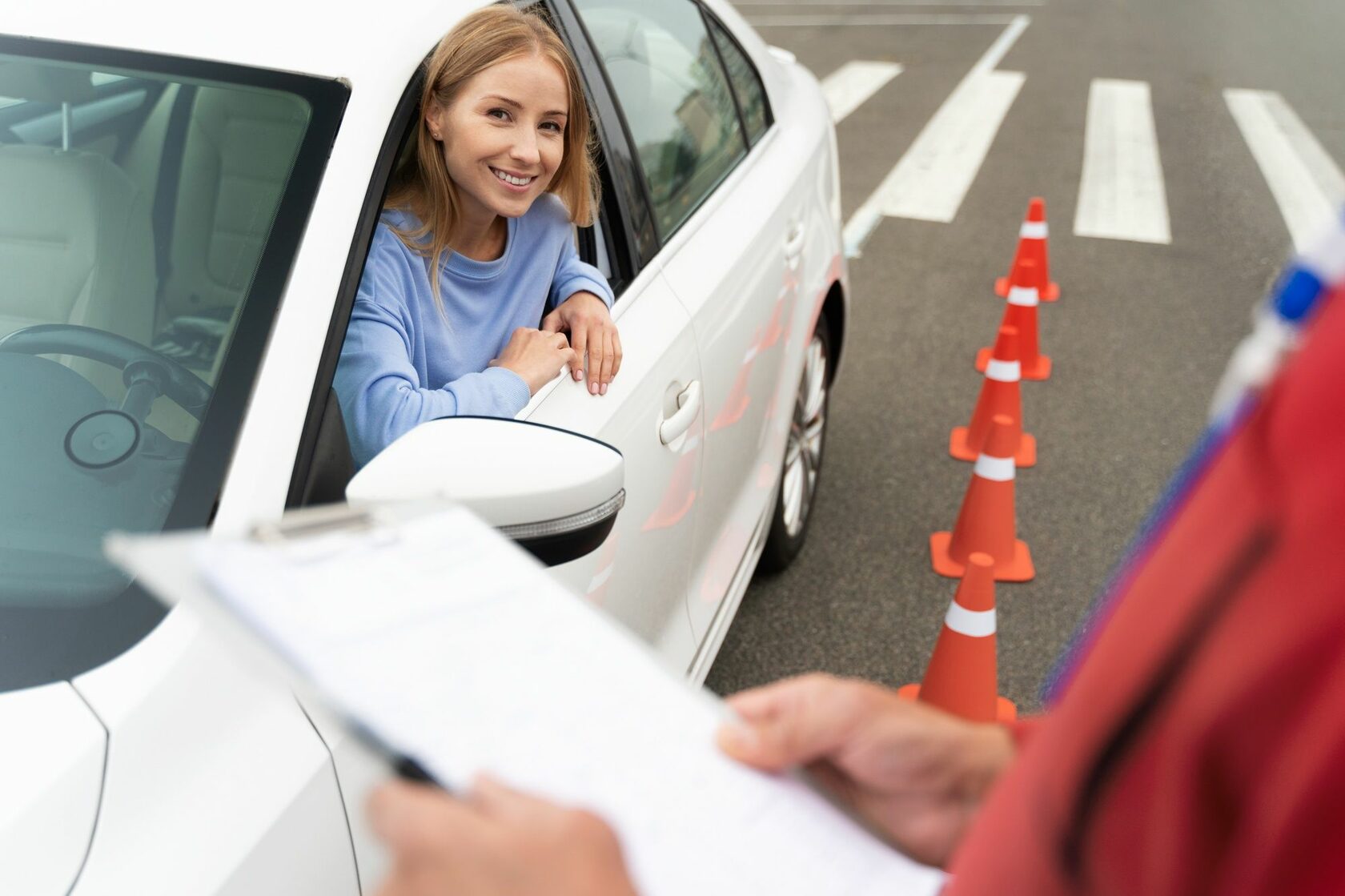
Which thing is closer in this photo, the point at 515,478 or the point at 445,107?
the point at 515,478

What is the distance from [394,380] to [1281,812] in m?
1.54

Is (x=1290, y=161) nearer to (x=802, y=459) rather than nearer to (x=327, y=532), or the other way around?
(x=802, y=459)

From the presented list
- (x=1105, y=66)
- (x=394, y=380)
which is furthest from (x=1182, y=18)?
(x=394, y=380)

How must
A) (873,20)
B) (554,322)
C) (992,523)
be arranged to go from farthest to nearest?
1. (873,20)
2. (992,523)
3. (554,322)

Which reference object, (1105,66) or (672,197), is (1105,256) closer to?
(672,197)

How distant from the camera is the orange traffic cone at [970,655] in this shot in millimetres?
2709

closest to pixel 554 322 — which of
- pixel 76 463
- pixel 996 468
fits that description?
pixel 76 463

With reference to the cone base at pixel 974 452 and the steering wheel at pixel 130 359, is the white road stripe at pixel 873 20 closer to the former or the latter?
the cone base at pixel 974 452

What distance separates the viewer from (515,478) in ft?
4.67

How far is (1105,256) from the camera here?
6680 millimetres

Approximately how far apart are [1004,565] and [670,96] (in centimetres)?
173

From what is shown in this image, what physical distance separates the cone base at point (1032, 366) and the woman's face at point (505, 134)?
3.35 metres

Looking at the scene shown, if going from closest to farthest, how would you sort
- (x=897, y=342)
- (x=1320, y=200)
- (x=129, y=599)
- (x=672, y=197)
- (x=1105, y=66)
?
(x=129, y=599) < (x=672, y=197) < (x=897, y=342) < (x=1320, y=200) < (x=1105, y=66)

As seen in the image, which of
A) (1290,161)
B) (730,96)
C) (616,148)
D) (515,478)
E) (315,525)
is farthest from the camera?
(1290,161)
